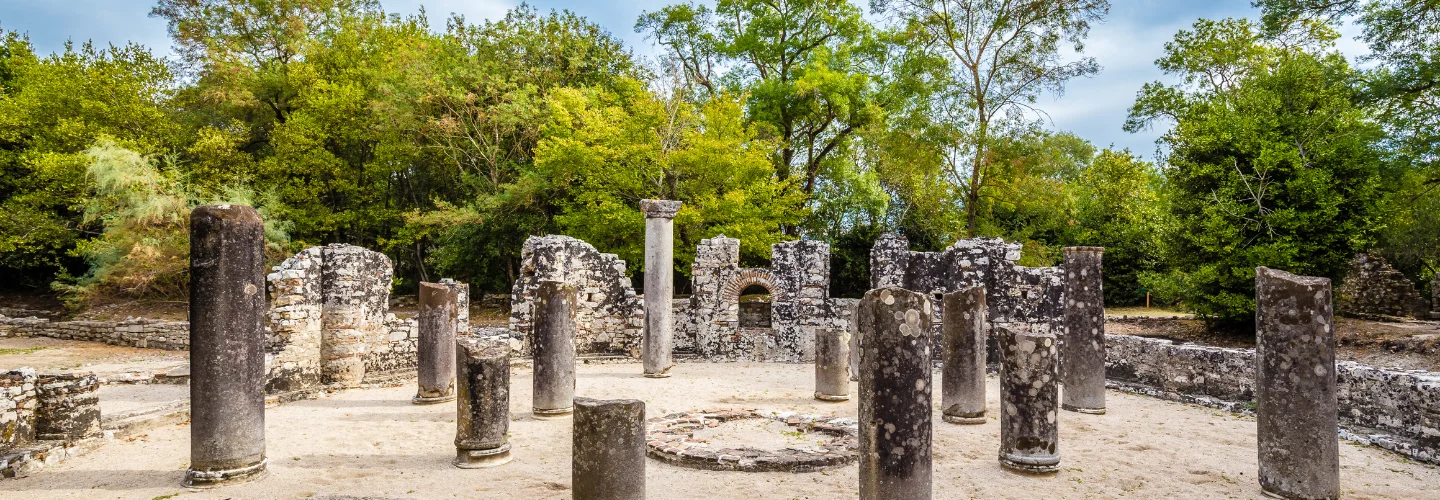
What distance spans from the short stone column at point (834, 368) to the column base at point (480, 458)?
560 cm

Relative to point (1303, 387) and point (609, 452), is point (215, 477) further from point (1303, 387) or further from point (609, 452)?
point (1303, 387)

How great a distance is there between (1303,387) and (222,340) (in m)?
9.42

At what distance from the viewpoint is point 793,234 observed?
1034 inches

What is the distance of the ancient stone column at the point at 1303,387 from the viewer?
21.0 ft

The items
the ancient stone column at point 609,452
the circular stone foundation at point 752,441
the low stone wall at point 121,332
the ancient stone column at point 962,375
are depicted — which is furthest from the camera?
the low stone wall at point 121,332

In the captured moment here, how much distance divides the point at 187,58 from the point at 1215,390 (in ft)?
106

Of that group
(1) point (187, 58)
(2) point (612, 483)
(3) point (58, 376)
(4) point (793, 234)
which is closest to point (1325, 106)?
(4) point (793, 234)

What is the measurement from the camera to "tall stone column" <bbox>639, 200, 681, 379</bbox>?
14.1 meters

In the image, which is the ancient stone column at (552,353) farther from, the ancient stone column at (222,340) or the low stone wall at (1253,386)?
the low stone wall at (1253,386)

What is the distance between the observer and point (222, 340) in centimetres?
681

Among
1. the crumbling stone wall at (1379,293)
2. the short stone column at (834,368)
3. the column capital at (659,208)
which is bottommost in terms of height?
the short stone column at (834,368)

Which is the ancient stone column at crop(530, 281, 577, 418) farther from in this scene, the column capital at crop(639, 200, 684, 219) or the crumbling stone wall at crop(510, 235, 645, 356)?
the crumbling stone wall at crop(510, 235, 645, 356)

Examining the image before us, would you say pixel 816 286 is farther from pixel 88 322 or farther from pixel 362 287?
pixel 88 322

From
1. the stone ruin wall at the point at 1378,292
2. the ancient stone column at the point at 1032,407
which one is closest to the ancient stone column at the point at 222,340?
the ancient stone column at the point at 1032,407
